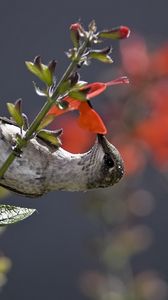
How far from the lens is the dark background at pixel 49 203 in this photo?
16.2 ft

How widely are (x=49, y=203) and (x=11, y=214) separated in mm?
3726

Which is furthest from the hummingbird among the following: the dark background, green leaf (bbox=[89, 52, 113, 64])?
the dark background

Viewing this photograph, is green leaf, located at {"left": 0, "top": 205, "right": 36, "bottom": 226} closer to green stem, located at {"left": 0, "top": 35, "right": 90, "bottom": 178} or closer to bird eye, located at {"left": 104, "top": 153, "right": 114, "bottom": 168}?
green stem, located at {"left": 0, "top": 35, "right": 90, "bottom": 178}

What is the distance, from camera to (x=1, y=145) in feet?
4.31

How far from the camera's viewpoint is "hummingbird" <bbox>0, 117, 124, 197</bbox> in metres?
1.31

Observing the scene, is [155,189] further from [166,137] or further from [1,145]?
[1,145]

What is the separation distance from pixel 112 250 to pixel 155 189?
2.23 m

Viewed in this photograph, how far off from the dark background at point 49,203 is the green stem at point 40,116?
3574 mm

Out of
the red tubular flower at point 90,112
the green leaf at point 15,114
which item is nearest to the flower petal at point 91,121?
the red tubular flower at point 90,112

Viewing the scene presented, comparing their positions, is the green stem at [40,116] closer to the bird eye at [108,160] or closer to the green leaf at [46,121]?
the green leaf at [46,121]

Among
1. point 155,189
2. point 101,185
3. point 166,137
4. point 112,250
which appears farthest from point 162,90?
point 155,189

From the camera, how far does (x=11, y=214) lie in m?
1.26

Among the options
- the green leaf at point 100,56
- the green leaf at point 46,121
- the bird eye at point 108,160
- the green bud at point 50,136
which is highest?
the green leaf at point 100,56

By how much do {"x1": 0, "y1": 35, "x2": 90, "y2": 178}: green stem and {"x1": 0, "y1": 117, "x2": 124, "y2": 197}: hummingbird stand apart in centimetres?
4
